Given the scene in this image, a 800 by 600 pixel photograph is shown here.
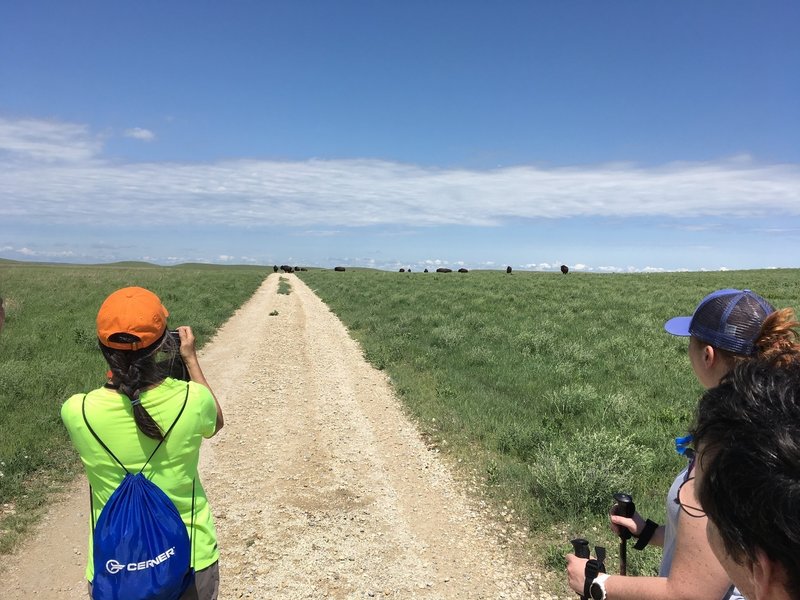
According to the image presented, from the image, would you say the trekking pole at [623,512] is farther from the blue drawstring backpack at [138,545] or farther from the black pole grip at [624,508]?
the blue drawstring backpack at [138,545]

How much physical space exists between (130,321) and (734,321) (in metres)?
2.75

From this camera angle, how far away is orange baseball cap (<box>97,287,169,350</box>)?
2.29m

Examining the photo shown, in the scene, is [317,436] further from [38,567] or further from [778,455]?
[778,455]

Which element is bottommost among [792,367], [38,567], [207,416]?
[38,567]

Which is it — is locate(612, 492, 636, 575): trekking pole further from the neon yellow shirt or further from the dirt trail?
the neon yellow shirt

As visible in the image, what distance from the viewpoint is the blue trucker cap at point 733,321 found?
226 cm

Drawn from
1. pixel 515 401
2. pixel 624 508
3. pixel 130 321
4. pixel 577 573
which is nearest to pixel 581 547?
pixel 577 573

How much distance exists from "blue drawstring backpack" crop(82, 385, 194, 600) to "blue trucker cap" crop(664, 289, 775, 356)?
2.60 meters

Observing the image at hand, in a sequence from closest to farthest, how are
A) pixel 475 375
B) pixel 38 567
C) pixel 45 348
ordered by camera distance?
1. pixel 38 567
2. pixel 475 375
3. pixel 45 348

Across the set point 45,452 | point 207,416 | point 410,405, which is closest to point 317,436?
point 410,405

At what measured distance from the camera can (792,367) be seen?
110cm

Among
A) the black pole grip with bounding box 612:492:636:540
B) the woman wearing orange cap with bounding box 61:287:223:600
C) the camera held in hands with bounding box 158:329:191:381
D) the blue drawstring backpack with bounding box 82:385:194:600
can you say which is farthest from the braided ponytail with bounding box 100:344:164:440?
the black pole grip with bounding box 612:492:636:540

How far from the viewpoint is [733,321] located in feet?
7.52

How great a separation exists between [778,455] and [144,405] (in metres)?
2.37
